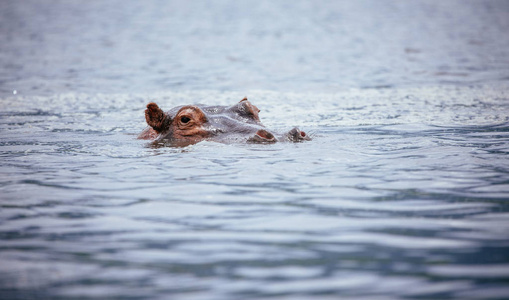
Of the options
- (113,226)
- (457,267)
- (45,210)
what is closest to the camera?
(457,267)

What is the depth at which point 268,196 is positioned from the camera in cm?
689

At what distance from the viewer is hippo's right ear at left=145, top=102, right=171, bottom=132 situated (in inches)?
410

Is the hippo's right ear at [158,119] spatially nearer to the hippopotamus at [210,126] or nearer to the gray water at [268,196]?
the hippopotamus at [210,126]

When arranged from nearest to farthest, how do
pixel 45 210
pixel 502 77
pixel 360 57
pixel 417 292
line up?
pixel 417 292 < pixel 45 210 < pixel 502 77 < pixel 360 57

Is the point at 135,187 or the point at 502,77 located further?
the point at 502,77

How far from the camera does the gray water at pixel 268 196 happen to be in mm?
4672

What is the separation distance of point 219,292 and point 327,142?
5.97 m

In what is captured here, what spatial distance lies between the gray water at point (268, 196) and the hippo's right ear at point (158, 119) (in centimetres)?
52

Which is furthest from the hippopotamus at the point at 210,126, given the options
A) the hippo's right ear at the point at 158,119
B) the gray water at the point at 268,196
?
the gray water at the point at 268,196

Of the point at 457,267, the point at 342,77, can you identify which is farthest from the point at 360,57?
the point at 457,267

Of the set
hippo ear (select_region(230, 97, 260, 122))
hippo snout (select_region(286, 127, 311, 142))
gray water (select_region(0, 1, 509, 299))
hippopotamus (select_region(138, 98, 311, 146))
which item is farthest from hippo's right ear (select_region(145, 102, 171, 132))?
hippo snout (select_region(286, 127, 311, 142))

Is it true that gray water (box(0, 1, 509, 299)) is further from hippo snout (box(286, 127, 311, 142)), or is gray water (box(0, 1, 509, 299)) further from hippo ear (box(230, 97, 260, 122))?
hippo ear (box(230, 97, 260, 122))

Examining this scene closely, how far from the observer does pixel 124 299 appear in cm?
436

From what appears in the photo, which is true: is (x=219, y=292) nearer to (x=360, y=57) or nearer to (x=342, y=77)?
(x=342, y=77)
